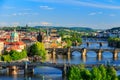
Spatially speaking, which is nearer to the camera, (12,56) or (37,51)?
(12,56)

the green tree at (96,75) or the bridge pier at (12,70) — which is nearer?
the green tree at (96,75)

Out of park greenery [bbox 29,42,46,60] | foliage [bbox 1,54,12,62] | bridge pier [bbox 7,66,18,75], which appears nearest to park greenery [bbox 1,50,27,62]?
foliage [bbox 1,54,12,62]

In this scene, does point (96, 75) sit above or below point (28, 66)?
above

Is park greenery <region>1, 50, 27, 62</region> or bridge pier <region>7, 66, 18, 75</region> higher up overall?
park greenery <region>1, 50, 27, 62</region>

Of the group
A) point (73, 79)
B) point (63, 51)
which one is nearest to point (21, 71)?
point (73, 79)

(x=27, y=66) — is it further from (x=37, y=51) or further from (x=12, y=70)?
(x=37, y=51)

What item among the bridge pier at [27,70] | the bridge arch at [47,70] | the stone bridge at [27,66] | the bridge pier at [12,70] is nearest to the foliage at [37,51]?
the bridge arch at [47,70]

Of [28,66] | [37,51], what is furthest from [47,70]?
[37,51]

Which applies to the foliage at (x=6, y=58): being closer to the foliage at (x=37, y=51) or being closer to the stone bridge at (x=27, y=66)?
the stone bridge at (x=27, y=66)

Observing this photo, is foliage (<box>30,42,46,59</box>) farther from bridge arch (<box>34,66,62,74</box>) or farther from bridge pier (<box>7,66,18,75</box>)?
bridge pier (<box>7,66,18,75</box>)

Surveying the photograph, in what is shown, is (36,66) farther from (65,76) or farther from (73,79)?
(73,79)

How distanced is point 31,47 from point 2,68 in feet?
47.4

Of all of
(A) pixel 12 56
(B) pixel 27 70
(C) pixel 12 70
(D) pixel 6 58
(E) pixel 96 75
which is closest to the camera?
(E) pixel 96 75

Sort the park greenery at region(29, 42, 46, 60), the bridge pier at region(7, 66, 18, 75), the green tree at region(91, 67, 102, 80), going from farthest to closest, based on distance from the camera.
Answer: the park greenery at region(29, 42, 46, 60) < the bridge pier at region(7, 66, 18, 75) < the green tree at region(91, 67, 102, 80)
